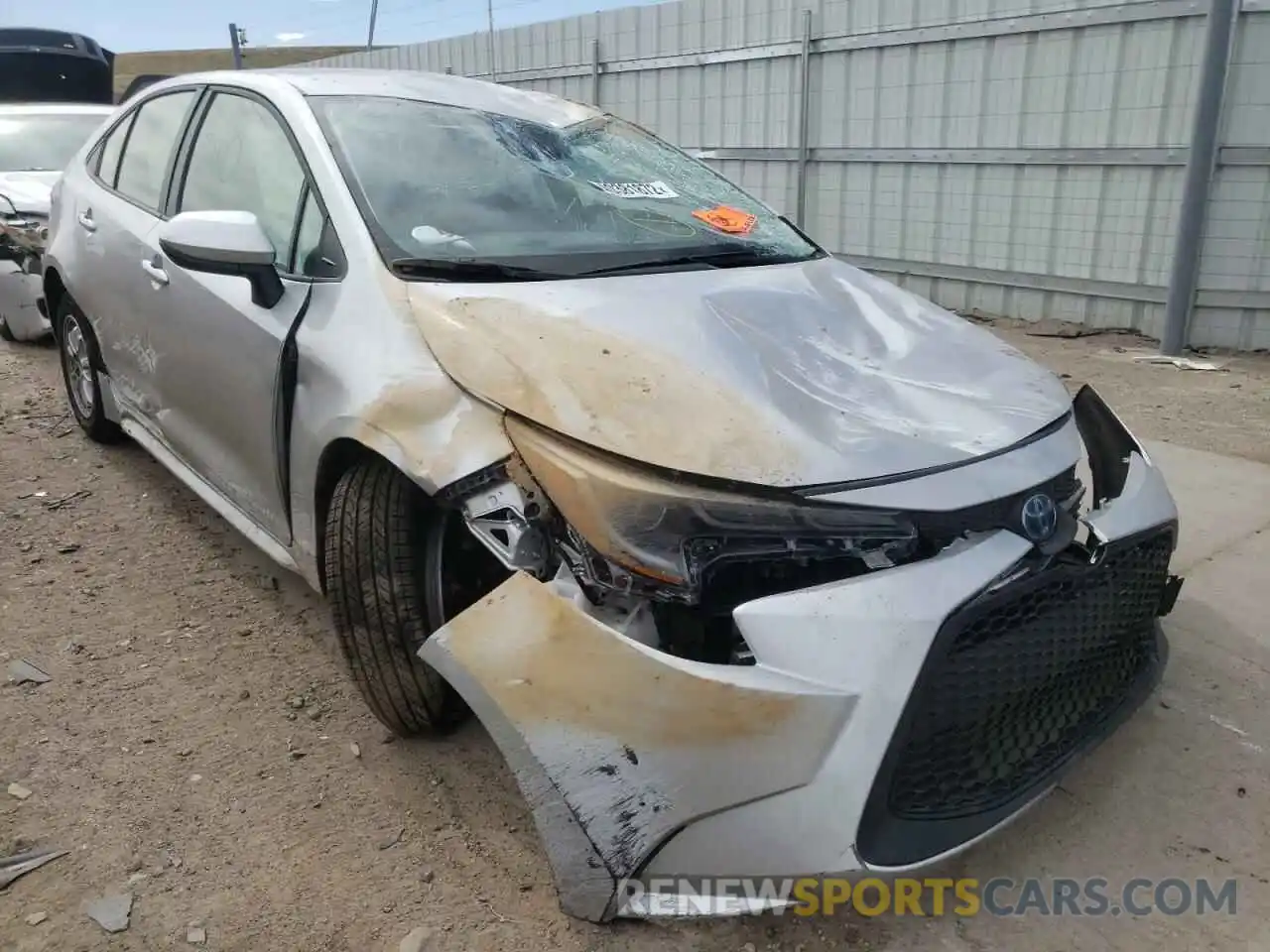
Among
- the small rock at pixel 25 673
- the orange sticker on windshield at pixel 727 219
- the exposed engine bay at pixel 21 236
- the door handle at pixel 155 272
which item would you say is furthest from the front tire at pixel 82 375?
the orange sticker on windshield at pixel 727 219

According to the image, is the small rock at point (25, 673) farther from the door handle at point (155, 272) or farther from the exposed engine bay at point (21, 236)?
the exposed engine bay at point (21, 236)

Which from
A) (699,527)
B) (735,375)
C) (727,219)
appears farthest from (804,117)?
(699,527)

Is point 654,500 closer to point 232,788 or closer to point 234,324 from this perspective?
point 232,788

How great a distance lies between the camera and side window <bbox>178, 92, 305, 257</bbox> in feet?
8.55

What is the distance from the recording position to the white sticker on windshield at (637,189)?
2824 mm

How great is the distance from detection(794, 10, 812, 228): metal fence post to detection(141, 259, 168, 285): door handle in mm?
6081

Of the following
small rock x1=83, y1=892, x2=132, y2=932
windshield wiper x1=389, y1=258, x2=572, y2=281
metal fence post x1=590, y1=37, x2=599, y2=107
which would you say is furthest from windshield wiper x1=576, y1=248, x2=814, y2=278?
metal fence post x1=590, y1=37, x2=599, y2=107

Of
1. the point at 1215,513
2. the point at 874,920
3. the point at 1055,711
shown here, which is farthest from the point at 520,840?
the point at 1215,513

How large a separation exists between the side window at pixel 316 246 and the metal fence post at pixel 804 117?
6.38 m

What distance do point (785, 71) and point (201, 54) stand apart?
225ft

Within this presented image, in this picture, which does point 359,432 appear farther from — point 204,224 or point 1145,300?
point 1145,300

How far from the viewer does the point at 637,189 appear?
2881 millimetres

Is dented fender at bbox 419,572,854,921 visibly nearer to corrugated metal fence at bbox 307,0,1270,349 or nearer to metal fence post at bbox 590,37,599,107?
corrugated metal fence at bbox 307,0,1270,349

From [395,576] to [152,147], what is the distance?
7.48 feet
